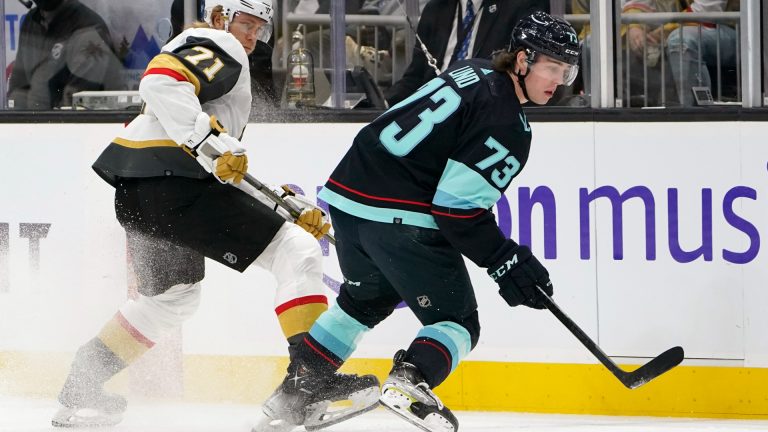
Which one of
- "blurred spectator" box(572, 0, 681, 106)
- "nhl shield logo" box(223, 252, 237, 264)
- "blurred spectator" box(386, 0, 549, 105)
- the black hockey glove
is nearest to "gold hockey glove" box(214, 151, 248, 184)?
"nhl shield logo" box(223, 252, 237, 264)

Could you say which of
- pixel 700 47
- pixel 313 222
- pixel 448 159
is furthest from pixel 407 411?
pixel 700 47

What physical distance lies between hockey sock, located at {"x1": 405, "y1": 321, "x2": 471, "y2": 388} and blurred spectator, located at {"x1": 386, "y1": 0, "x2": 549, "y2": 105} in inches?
52.6

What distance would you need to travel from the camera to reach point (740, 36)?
175 inches

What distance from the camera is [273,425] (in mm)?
3758

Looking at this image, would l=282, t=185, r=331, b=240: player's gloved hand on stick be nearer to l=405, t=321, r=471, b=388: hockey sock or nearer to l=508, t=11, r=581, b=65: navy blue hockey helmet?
l=405, t=321, r=471, b=388: hockey sock

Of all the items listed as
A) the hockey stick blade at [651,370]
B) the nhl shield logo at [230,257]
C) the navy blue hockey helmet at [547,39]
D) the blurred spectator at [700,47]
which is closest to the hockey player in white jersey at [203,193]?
the nhl shield logo at [230,257]

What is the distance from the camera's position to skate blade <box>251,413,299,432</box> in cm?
374

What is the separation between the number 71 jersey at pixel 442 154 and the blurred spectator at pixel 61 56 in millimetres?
1707

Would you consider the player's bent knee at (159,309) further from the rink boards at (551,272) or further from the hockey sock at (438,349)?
the hockey sock at (438,349)

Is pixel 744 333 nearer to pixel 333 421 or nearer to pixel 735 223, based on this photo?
pixel 735 223

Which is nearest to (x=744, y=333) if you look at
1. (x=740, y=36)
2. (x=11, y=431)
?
(x=740, y=36)

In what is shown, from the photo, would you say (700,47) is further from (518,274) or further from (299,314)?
(299,314)

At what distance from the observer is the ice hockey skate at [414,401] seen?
133 inches

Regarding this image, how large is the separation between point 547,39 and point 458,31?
1.24 m
